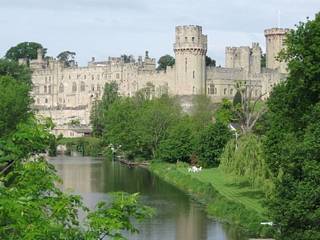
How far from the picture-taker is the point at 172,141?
43.3 m

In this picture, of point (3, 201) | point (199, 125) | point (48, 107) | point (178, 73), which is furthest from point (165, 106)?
point (3, 201)

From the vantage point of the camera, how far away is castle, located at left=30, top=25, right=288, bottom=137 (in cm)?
6675

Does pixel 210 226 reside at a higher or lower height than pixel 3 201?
lower

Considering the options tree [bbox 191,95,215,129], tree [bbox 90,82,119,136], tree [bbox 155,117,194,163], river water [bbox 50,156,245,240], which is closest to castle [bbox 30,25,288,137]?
tree [bbox 90,82,119,136]

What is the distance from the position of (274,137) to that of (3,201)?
13.8m

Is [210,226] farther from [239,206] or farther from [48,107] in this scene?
[48,107]

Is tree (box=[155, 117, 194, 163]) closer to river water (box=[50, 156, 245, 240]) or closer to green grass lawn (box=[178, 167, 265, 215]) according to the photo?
river water (box=[50, 156, 245, 240])

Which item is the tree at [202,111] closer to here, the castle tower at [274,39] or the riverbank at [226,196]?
the riverbank at [226,196]

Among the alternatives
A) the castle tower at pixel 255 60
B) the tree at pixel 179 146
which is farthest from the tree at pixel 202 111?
the castle tower at pixel 255 60

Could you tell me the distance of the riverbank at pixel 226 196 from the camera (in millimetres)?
20891

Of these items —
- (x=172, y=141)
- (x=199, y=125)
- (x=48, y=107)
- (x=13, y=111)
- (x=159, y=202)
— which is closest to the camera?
(x=159, y=202)

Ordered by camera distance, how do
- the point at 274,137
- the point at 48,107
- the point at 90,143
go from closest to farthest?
the point at 274,137
the point at 90,143
the point at 48,107

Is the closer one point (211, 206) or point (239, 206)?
point (239, 206)

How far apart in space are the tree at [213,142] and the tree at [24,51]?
6458 cm
